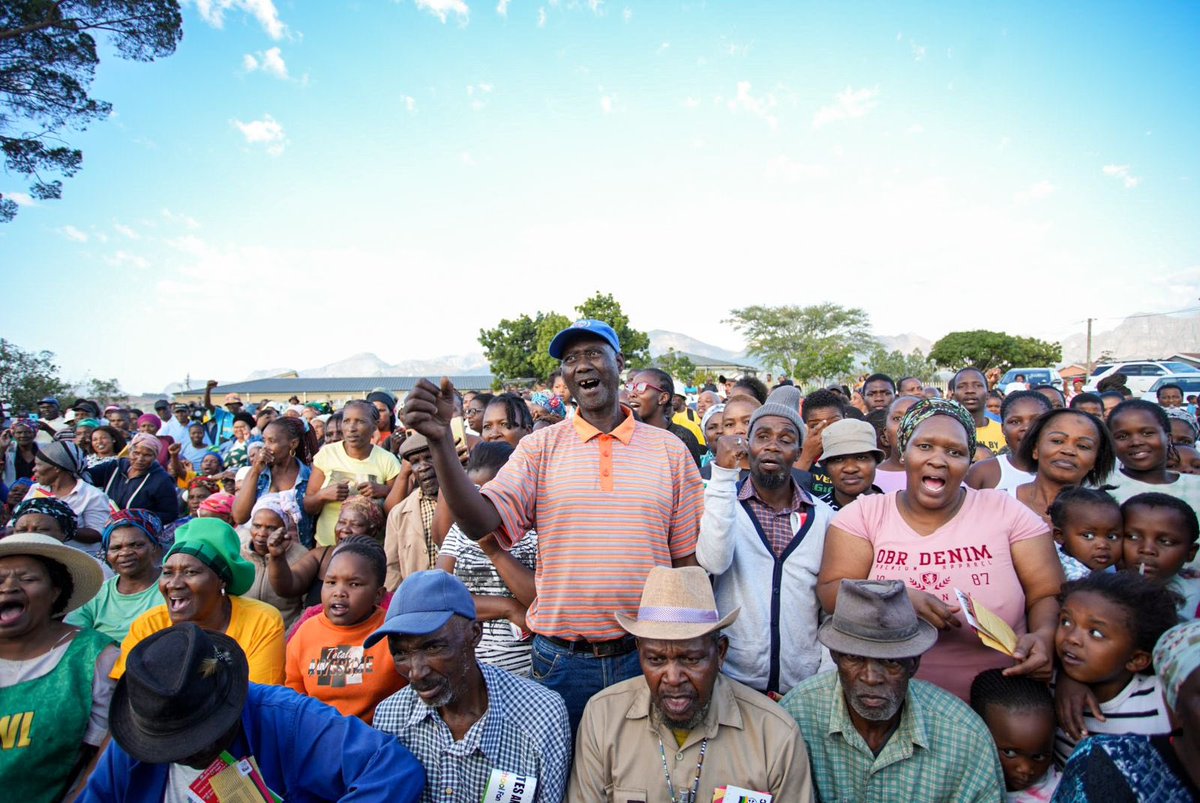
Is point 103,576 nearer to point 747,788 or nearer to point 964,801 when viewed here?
point 747,788

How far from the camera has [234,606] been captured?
3.08m

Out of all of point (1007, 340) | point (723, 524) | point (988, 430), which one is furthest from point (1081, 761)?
point (1007, 340)

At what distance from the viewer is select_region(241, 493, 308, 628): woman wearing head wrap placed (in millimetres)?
3822

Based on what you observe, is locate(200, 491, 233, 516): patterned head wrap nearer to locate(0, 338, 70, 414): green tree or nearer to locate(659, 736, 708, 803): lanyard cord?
locate(659, 736, 708, 803): lanyard cord

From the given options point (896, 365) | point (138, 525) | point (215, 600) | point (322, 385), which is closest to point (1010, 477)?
point (215, 600)

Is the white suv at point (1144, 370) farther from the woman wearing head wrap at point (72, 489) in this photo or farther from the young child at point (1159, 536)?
the woman wearing head wrap at point (72, 489)

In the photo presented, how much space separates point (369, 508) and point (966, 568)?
3.51m

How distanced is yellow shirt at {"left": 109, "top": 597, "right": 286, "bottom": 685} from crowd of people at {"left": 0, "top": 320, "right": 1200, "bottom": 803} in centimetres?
1

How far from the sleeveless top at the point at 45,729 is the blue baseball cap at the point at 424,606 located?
4.59 ft

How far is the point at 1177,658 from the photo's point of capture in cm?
156

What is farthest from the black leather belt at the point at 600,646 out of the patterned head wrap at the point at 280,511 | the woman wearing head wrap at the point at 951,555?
the patterned head wrap at the point at 280,511

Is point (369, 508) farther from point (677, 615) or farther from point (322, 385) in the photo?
point (322, 385)

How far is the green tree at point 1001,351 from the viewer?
51.1 m

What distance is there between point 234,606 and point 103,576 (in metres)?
0.61
